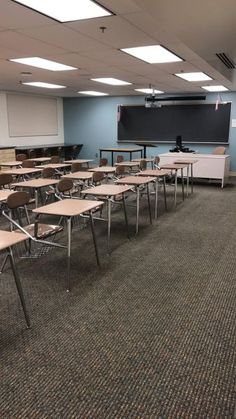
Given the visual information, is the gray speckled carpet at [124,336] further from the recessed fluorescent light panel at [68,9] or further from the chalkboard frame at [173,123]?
the chalkboard frame at [173,123]

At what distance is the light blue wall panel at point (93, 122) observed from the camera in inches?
463

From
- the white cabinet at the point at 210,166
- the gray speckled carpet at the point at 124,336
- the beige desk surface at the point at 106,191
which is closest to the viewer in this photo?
the gray speckled carpet at the point at 124,336

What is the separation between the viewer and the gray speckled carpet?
73.7 inches

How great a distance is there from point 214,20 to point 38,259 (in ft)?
10.2

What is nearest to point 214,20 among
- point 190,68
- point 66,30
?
point 66,30

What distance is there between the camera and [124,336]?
246 cm

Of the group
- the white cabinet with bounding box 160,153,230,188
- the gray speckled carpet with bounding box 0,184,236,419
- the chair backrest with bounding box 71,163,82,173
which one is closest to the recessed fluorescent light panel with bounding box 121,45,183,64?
the chair backrest with bounding box 71,163,82,173

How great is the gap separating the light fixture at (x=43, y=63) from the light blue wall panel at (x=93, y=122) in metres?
5.57

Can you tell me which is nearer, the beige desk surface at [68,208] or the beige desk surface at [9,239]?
the beige desk surface at [9,239]

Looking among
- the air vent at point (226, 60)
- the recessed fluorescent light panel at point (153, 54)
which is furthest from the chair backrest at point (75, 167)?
the air vent at point (226, 60)

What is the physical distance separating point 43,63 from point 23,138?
545 cm

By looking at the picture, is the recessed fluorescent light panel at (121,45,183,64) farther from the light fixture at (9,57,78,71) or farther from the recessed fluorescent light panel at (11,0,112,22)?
the light fixture at (9,57,78,71)

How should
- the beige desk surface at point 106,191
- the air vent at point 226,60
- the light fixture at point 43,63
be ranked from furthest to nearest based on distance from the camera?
the light fixture at point 43,63 → the air vent at point 226,60 → the beige desk surface at point 106,191

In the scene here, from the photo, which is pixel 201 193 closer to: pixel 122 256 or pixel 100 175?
pixel 100 175
